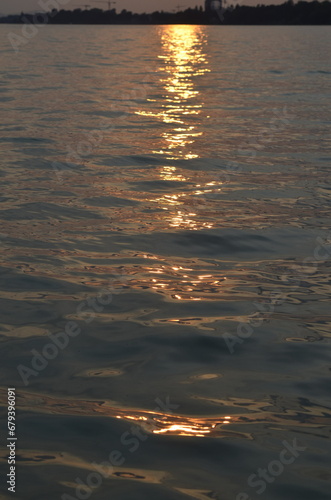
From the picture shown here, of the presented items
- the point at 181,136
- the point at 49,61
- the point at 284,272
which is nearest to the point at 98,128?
the point at 181,136

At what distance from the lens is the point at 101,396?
15.3ft

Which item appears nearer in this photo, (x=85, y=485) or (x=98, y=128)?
(x=85, y=485)

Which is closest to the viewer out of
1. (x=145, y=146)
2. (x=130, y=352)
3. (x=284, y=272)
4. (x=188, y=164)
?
(x=130, y=352)

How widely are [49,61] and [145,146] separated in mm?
26202

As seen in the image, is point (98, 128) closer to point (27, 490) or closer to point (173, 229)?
point (173, 229)
